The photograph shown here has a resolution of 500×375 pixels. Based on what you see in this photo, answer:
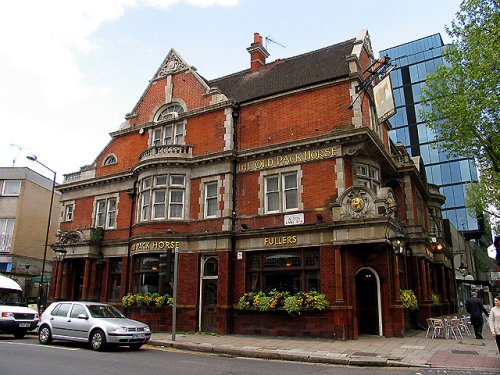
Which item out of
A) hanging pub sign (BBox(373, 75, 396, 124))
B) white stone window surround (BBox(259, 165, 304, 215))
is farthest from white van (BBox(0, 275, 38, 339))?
hanging pub sign (BBox(373, 75, 396, 124))

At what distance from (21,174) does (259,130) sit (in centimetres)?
2567

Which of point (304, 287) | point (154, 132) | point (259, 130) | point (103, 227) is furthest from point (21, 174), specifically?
point (304, 287)

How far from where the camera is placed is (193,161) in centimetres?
2166

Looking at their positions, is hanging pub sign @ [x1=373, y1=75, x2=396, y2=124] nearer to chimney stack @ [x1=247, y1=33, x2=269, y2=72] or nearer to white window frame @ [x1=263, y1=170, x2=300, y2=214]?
white window frame @ [x1=263, y1=170, x2=300, y2=214]

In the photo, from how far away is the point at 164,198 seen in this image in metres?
21.6

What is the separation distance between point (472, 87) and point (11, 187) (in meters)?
35.8

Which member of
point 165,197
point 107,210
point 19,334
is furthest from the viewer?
point 107,210

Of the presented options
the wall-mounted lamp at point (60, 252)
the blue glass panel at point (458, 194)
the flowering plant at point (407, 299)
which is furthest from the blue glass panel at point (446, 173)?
the wall-mounted lamp at point (60, 252)

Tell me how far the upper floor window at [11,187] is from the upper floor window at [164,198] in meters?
20.8

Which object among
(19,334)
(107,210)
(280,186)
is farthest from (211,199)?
(19,334)

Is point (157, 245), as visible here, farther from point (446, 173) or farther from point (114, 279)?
point (446, 173)

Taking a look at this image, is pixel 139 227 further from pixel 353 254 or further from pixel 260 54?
pixel 260 54

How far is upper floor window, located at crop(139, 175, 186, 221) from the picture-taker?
21484 millimetres

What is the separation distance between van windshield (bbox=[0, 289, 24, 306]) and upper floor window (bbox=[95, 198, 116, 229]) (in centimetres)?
572
